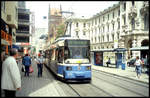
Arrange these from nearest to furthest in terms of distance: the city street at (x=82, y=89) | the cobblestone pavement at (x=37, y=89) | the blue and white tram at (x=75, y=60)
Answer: the cobblestone pavement at (x=37, y=89)
the city street at (x=82, y=89)
the blue and white tram at (x=75, y=60)

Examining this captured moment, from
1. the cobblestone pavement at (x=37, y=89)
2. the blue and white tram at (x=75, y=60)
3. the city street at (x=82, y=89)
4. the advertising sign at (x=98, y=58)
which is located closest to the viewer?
the cobblestone pavement at (x=37, y=89)

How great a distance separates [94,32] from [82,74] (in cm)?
6240

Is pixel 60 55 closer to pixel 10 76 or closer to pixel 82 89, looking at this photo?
pixel 82 89

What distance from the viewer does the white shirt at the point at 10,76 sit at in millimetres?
5512

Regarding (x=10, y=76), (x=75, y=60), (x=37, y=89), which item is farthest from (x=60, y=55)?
(x=10, y=76)

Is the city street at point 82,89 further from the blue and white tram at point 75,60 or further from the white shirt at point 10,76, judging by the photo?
the white shirt at point 10,76

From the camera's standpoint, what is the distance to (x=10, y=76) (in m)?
5.56

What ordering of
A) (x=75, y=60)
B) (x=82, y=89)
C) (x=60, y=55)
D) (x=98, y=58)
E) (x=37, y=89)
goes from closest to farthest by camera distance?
(x=37, y=89) → (x=82, y=89) → (x=75, y=60) → (x=60, y=55) → (x=98, y=58)

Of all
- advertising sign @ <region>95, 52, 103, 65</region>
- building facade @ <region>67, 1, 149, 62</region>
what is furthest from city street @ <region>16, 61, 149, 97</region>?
advertising sign @ <region>95, 52, 103, 65</region>

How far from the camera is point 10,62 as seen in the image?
5516mm

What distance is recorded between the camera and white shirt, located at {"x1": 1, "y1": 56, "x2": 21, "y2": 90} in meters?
5.51

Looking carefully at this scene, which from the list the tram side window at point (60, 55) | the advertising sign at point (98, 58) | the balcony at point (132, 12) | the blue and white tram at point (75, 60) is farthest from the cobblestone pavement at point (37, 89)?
the balcony at point (132, 12)

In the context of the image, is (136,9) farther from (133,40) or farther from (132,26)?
(133,40)

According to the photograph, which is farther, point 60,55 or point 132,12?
point 132,12
